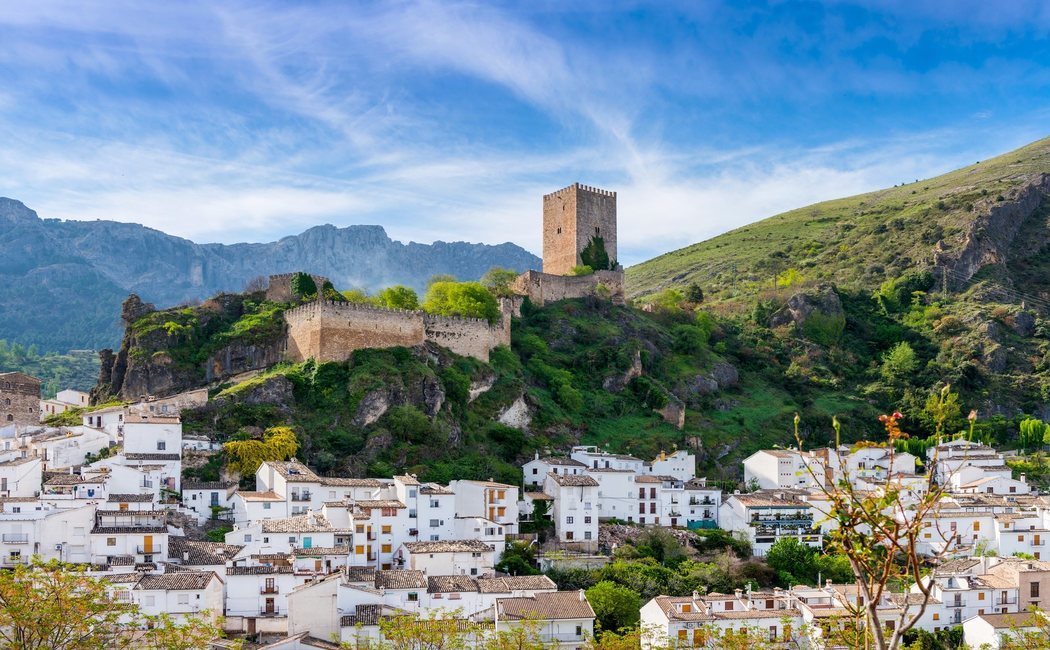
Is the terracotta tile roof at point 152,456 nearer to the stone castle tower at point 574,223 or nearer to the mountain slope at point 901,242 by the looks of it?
the stone castle tower at point 574,223


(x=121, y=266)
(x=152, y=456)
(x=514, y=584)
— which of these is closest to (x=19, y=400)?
(x=152, y=456)

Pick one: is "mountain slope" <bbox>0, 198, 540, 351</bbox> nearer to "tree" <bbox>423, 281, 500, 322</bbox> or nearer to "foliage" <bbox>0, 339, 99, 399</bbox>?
"foliage" <bbox>0, 339, 99, 399</bbox>

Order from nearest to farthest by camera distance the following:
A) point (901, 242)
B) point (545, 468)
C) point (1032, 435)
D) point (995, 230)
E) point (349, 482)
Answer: point (349, 482), point (545, 468), point (1032, 435), point (995, 230), point (901, 242)

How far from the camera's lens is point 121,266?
174625 mm

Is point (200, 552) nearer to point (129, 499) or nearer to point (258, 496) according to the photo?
point (129, 499)

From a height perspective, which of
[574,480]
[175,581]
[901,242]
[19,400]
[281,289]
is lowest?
[175,581]

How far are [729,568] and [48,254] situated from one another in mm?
147968

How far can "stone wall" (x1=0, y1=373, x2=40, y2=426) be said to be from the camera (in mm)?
50281

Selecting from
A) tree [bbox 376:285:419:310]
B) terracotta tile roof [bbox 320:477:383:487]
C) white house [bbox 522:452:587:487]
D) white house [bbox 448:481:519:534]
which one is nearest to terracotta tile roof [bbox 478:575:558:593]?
white house [bbox 448:481:519:534]

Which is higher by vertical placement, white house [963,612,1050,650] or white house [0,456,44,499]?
white house [0,456,44,499]

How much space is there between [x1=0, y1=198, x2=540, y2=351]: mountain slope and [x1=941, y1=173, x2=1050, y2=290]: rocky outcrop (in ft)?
340

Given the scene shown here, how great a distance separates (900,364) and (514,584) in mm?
46610

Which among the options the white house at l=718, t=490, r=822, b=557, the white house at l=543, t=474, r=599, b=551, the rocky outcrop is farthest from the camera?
the rocky outcrop

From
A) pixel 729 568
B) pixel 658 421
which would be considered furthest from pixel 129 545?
pixel 658 421
